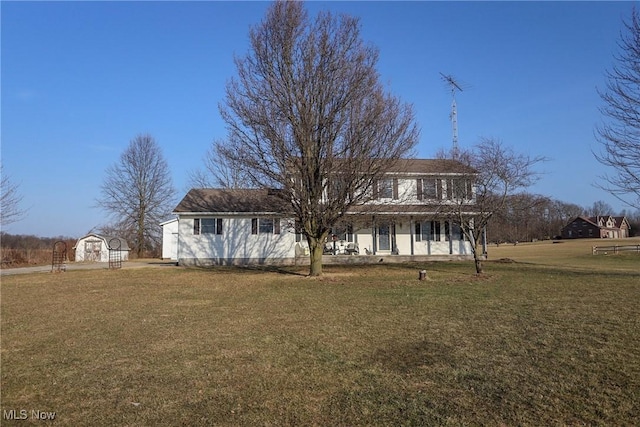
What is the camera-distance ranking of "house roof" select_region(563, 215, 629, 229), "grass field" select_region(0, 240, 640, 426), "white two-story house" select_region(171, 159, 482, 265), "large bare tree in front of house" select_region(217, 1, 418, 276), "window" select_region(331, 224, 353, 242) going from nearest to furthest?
"grass field" select_region(0, 240, 640, 426)
"large bare tree in front of house" select_region(217, 1, 418, 276)
"white two-story house" select_region(171, 159, 482, 265)
"window" select_region(331, 224, 353, 242)
"house roof" select_region(563, 215, 629, 229)

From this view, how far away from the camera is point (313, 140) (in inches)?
705

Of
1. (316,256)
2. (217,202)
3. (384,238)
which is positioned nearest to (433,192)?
(316,256)

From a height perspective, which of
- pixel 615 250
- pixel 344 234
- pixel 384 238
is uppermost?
pixel 344 234

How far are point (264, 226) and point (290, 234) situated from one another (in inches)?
73.4

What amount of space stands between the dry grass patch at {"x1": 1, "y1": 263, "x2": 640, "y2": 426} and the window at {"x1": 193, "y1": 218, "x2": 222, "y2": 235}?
16167 millimetres

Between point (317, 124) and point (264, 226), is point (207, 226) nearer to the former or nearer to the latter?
point (264, 226)

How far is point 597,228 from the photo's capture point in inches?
4003

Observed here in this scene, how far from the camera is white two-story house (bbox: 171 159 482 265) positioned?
27.7 meters

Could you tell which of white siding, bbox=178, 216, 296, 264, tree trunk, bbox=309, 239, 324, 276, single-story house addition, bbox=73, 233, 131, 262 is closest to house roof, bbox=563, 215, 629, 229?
white siding, bbox=178, 216, 296, 264

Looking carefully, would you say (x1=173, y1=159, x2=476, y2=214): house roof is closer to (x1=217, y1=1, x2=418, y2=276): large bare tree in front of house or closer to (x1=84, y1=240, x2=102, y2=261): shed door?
(x1=217, y1=1, x2=418, y2=276): large bare tree in front of house

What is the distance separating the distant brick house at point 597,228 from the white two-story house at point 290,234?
91124mm

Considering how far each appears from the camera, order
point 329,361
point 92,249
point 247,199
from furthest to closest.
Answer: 1. point 92,249
2. point 247,199
3. point 329,361

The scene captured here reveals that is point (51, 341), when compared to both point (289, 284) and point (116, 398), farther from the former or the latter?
point (289, 284)

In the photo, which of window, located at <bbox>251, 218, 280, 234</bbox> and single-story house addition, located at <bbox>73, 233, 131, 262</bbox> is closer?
window, located at <bbox>251, 218, 280, 234</bbox>
